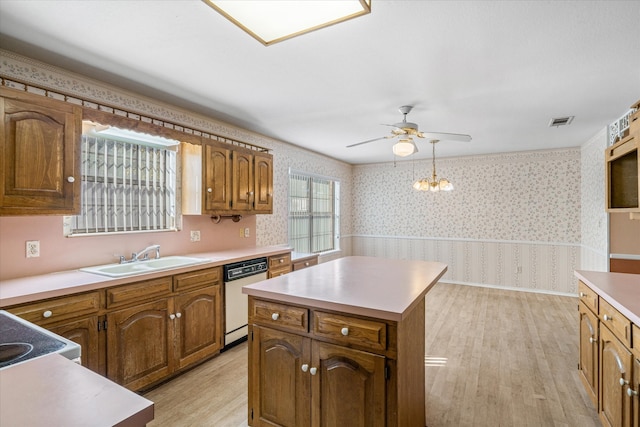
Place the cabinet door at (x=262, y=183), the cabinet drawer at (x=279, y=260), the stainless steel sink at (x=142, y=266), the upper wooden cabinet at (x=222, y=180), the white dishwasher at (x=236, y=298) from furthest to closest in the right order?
the cabinet door at (x=262, y=183) < the cabinet drawer at (x=279, y=260) < the upper wooden cabinet at (x=222, y=180) < the white dishwasher at (x=236, y=298) < the stainless steel sink at (x=142, y=266)

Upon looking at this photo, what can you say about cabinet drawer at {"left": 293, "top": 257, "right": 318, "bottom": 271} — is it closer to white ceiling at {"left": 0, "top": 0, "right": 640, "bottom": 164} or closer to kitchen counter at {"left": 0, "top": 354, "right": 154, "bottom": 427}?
white ceiling at {"left": 0, "top": 0, "right": 640, "bottom": 164}

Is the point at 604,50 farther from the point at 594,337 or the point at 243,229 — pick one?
the point at 243,229

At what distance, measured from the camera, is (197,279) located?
111 inches

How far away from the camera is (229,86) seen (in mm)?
2758

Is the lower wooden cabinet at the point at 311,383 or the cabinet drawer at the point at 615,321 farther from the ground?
the cabinet drawer at the point at 615,321

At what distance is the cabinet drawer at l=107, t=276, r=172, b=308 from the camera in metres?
2.22

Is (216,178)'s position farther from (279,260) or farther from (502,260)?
(502,260)

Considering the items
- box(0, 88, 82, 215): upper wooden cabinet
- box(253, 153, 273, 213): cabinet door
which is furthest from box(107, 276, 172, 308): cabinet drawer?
box(253, 153, 273, 213): cabinet door

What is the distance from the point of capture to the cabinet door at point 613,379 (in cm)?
163

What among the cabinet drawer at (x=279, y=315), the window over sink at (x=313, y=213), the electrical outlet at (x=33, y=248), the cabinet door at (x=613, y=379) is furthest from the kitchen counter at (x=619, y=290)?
the window over sink at (x=313, y=213)

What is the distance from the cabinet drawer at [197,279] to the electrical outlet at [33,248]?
3.04 ft

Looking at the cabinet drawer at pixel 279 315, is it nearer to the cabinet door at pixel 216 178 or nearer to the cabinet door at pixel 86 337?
the cabinet door at pixel 86 337

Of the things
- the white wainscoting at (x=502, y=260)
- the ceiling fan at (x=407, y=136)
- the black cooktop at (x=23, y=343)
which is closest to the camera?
the black cooktop at (x=23, y=343)

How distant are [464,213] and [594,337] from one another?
4114 millimetres
